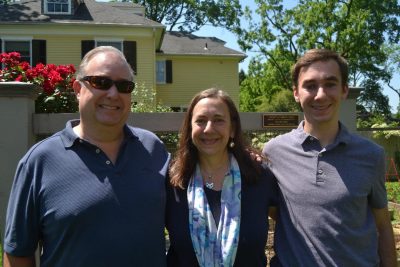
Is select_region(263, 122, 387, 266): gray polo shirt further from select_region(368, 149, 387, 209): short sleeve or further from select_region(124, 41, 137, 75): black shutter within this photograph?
select_region(124, 41, 137, 75): black shutter

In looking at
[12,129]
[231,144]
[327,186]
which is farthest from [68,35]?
[327,186]

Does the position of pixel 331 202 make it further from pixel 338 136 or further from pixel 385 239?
pixel 385 239

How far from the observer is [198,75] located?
2514 cm

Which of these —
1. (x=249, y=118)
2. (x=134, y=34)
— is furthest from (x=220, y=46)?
(x=249, y=118)

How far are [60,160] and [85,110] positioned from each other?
0.33 m

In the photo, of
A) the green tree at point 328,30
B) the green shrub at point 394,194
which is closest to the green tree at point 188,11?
the green tree at point 328,30

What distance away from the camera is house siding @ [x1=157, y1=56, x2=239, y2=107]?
81.3 ft

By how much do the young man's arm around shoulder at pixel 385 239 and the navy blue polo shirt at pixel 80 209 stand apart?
4.57ft

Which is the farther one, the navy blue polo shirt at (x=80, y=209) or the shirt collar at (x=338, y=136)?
the shirt collar at (x=338, y=136)

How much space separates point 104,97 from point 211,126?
0.69 meters

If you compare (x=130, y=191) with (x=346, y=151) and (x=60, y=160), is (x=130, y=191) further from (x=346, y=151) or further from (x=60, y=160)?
(x=346, y=151)

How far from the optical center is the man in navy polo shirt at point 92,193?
8.31 ft

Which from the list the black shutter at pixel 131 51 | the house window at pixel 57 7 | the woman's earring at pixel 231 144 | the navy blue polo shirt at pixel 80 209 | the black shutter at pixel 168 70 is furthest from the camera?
the black shutter at pixel 168 70

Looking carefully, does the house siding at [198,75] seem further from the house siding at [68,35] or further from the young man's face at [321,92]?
the young man's face at [321,92]
